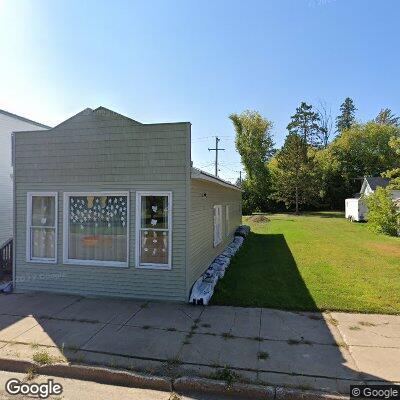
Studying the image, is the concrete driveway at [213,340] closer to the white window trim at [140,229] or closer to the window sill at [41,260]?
the white window trim at [140,229]

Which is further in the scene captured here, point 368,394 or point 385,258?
point 385,258

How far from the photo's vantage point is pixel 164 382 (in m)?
4.21

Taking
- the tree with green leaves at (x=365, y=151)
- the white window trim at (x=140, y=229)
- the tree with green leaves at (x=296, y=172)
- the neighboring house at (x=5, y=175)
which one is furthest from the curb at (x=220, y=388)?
the tree with green leaves at (x=365, y=151)

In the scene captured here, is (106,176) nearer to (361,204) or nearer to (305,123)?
(361,204)

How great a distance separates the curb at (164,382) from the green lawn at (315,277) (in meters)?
3.03

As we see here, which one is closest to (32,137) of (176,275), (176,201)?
(176,201)

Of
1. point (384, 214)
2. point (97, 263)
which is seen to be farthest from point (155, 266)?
point (384, 214)

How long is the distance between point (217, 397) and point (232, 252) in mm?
8705

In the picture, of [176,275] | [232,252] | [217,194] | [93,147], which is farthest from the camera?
[232,252]

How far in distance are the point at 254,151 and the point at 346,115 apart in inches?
1031

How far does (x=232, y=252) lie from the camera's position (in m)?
12.7

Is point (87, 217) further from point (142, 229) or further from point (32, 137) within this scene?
point (32, 137)

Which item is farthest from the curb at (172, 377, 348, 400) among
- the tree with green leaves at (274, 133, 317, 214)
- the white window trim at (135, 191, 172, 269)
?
the tree with green leaves at (274, 133, 317, 214)

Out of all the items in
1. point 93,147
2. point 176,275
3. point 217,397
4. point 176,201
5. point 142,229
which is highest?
point 93,147
